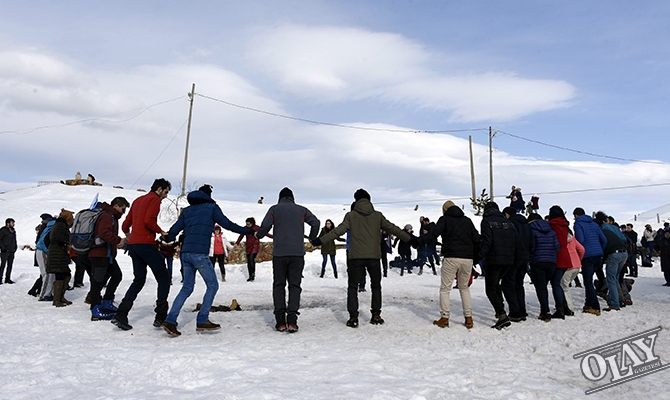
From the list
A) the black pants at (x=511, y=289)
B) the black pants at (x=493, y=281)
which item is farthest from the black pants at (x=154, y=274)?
the black pants at (x=511, y=289)

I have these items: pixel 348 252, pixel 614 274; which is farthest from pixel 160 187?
pixel 614 274

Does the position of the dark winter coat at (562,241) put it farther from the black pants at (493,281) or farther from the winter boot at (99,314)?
the winter boot at (99,314)

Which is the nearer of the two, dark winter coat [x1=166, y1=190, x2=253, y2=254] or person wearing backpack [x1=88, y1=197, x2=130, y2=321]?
dark winter coat [x1=166, y1=190, x2=253, y2=254]

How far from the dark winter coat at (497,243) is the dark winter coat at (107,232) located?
5964 mm

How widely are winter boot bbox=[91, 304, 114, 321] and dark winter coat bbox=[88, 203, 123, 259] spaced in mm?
892

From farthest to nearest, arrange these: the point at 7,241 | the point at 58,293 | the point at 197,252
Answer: the point at 7,241
the point at 58,293
the point at 197,252

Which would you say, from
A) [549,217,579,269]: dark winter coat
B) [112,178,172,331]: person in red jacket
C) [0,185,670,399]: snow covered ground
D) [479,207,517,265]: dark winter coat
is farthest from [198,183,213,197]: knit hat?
[549,217,579,269]: dark winter coat

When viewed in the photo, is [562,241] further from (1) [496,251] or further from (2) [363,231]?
(2) [363,231]

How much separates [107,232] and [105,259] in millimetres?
593

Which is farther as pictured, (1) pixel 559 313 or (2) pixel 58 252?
(2) pixel 58 252

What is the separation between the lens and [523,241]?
8.11 m

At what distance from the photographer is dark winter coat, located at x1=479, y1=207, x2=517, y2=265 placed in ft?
24.9

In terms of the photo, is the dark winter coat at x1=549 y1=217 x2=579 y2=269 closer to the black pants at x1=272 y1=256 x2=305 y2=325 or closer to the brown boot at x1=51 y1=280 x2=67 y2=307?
the black pants at x1=272 y1=256 x2=305 y2=325

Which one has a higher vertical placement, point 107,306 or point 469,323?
point 107,306
